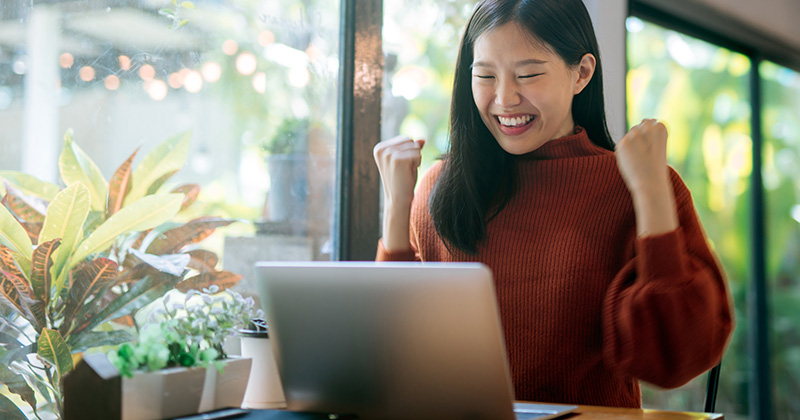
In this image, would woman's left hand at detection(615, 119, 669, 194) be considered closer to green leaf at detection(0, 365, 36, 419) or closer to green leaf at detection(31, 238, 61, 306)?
green leaf at detection(31, 238, 61, 306)

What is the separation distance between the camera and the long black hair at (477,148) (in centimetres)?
152

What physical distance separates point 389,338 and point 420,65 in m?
1.48

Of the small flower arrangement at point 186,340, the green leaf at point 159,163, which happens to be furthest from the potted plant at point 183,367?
the green leaf at point 159,163

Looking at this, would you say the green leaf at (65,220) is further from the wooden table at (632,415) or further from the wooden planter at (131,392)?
the wooden table at (632,415)

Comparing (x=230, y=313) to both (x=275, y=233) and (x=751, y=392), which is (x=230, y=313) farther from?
(x=751, y=392)

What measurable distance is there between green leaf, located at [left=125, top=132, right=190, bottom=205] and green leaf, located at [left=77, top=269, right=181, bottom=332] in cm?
16

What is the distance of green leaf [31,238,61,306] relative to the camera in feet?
4.15

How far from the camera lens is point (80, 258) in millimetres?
1354

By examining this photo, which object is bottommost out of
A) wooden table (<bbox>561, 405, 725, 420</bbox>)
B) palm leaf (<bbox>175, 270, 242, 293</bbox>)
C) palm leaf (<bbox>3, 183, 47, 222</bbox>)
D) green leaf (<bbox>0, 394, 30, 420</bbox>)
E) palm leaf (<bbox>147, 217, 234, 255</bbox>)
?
green leaf (<bbox>0, 394, 30, 420</bbox>)

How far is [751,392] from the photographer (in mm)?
3838

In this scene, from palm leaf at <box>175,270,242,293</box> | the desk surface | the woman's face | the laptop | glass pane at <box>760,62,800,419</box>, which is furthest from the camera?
glass pane at <box>760,62,800,419</box>

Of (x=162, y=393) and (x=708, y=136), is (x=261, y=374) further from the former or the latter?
(x=708, y=136)

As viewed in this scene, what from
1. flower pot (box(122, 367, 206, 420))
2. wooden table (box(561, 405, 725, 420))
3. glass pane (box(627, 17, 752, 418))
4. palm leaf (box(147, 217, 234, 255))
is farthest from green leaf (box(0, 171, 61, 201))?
glass pane (box(627, 17, 752, 418))

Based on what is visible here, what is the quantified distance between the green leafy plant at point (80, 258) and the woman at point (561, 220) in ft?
1.44
